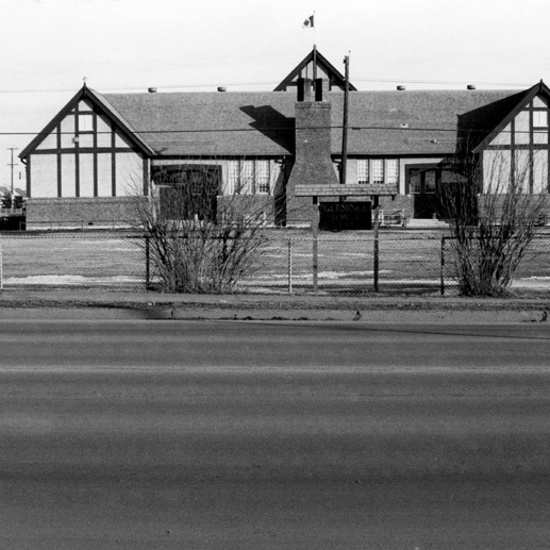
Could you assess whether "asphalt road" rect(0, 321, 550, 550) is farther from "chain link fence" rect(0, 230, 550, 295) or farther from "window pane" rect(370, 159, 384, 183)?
"window pane" rect(370, 159, 384, 183)

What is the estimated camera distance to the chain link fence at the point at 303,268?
65.2ft

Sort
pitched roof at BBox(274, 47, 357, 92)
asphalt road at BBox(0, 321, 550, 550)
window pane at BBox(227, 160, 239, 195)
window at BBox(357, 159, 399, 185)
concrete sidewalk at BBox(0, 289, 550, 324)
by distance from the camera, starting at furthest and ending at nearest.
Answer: pitched roof at BBox(274, 47, 357, 92), window at BBox(357, 159, 399, 185), window pane at BBox(227, 160, 239, 195), concrete sidewalk at BBox(0, 289, 550, 324), asphalt road at BBox(0, 321, 550, 550)

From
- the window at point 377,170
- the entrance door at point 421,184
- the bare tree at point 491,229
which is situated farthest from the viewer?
the window at point 377,170

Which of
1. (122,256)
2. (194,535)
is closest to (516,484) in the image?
(194,535)

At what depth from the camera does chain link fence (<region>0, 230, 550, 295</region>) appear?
19880mm

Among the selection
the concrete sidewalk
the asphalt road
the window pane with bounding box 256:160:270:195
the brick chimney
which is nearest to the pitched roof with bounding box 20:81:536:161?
the window pane with bounding box 256:160:270:195

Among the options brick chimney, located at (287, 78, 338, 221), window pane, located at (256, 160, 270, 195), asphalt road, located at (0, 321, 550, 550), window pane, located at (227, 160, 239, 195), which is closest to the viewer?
asphalt road, located at (0, 321, 550, 550)

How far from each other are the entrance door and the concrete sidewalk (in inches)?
1610

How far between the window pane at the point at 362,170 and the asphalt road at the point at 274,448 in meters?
47.7

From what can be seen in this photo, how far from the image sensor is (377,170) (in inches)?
2322

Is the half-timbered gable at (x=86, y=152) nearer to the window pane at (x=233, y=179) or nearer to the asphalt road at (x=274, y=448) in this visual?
the window pane at (x=233, y=179)

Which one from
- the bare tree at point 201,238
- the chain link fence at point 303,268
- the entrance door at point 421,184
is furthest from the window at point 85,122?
the bare tree at point 201,238

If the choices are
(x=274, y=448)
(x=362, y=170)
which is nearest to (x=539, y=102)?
(x=362, y=170)

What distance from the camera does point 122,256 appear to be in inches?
1213
